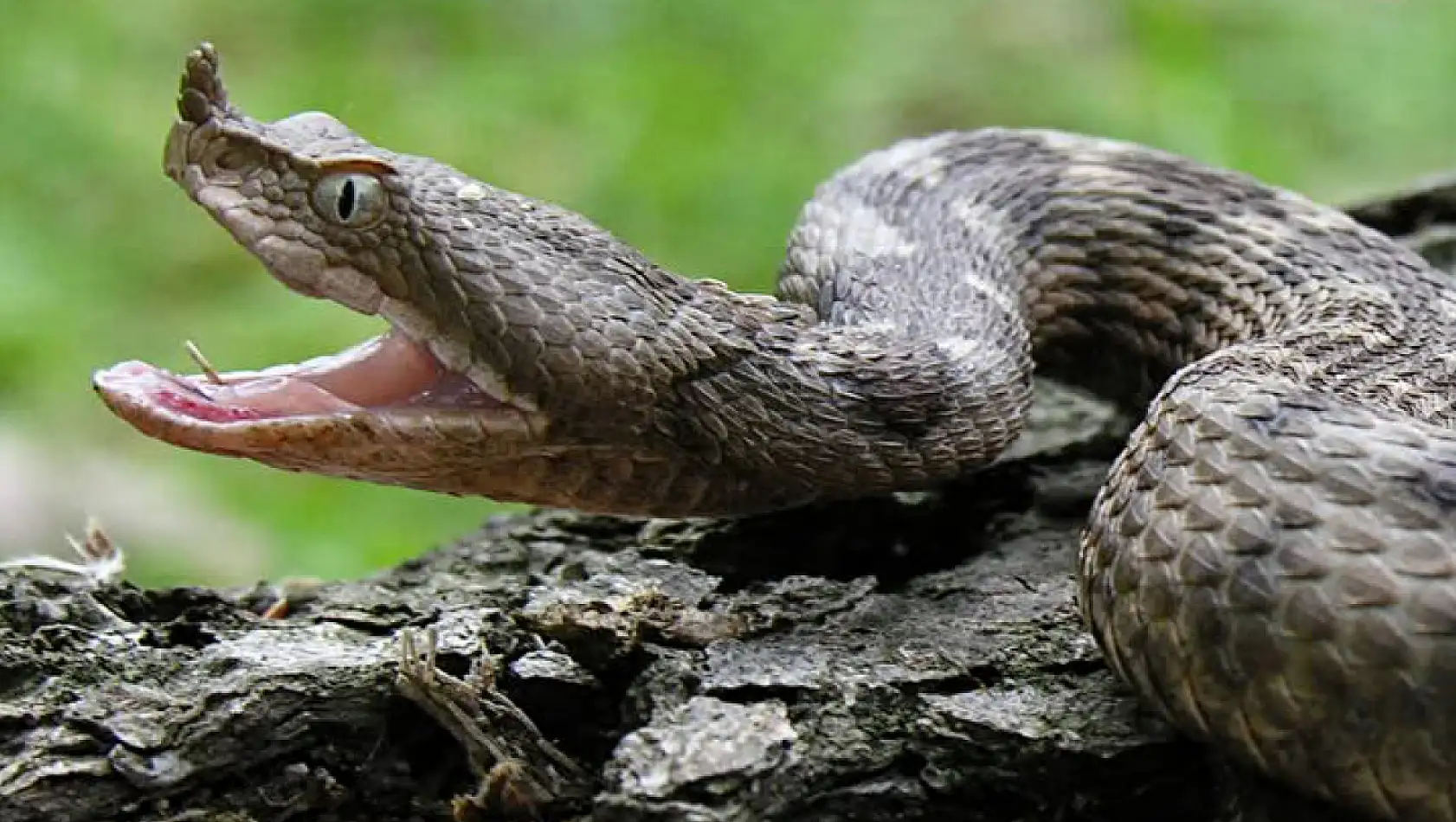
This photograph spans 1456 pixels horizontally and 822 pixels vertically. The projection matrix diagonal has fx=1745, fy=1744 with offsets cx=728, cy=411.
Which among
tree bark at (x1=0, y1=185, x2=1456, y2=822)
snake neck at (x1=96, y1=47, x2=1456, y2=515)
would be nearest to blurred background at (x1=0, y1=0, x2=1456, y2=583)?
snake neck at (x1=96, y1=47, x2=1456, y2=515)

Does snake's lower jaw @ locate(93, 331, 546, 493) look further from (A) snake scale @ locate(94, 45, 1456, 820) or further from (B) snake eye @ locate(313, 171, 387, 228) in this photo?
(B) snake eye @ locate(313, 171, 387, 228)

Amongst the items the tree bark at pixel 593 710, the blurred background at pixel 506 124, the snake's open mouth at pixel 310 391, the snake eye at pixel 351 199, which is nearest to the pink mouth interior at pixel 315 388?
the snake's open mouth at pixel 310 391

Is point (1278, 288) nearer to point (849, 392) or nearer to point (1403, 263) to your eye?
point (1403, 263)

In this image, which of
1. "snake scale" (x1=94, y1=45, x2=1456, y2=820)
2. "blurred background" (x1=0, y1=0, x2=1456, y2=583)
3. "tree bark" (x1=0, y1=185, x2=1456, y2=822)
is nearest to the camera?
"snake scale" (x1=94, y1=45, x2=1456, y2=820)

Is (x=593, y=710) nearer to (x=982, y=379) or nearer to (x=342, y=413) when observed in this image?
(x=342, y=413)

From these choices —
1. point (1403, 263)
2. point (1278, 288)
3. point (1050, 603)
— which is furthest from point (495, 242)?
Answer: point (1403, 263)

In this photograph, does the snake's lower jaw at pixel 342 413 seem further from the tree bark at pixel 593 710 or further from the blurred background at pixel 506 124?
the blurred background at pixel 506 124

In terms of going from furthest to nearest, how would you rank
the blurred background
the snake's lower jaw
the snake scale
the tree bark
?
Result: the blurred background → the snake's lower jaw → the tree bark → the snake scale
